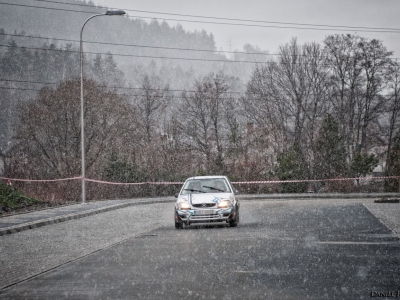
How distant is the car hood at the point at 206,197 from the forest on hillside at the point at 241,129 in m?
18.7

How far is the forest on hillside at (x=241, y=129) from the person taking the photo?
40156 mm

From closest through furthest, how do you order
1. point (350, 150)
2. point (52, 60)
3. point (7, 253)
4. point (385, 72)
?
1. point (7, 253)
2. point (385, 72)
3. point (350, 150)
4. point (52, 60)

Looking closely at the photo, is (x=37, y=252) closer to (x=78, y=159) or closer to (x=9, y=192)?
(x=9, y=192)

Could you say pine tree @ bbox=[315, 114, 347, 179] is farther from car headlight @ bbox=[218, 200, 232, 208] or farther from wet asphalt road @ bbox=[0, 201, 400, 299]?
wet asphalt road @ bbox=[0, 201, 400, 299]

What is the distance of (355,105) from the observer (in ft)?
183

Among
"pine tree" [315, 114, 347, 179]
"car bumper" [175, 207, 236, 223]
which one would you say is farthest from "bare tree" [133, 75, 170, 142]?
"car bumper" [175, 207, 236, 223]

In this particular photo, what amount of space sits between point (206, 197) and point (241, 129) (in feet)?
121

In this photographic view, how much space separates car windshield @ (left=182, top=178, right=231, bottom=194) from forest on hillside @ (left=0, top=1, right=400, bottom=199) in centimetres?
1776

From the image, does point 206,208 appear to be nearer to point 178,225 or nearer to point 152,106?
point 178,225

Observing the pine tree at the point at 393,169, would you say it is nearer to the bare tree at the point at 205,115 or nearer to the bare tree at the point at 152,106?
the bare tree at the point at 205,115

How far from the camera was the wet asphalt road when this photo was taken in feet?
24.2

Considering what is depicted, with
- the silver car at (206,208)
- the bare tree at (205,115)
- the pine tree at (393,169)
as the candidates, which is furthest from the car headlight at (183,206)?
the bare tree at (205,115)

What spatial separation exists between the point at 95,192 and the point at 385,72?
2925 cm

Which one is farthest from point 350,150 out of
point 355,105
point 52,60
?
point 52,60
